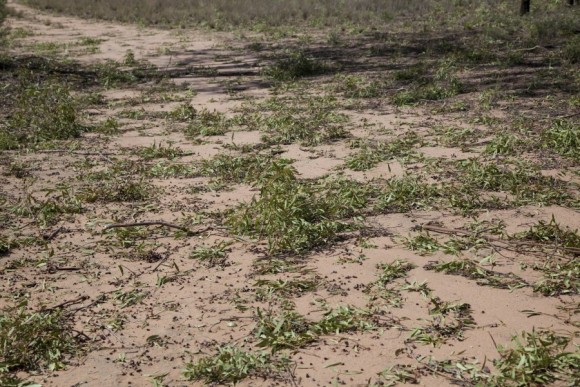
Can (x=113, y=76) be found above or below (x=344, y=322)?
above

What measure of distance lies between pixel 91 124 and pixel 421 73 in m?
6.14

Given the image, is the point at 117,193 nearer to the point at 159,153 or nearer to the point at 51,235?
the point at 51,235

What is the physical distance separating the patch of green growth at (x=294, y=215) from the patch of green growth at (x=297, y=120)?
2.22 meters

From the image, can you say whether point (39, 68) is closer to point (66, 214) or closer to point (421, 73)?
point (421, 73)

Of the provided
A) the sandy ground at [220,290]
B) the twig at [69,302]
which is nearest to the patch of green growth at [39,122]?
the sandy ground at [220,290]

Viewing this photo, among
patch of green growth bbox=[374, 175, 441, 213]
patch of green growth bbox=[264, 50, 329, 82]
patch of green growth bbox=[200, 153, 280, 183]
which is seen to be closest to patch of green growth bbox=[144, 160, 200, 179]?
patch of green growth bbox=[200, 153, 280, 183]

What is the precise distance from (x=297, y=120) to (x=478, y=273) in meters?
4.97

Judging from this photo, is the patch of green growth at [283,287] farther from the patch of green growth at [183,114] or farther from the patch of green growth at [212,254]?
the patch of green growth at [183,114]

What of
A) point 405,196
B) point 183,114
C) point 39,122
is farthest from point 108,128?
point 405,196

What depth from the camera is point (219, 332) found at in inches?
164

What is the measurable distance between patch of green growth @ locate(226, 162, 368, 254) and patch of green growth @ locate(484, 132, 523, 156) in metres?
1.99

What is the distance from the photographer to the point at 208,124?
941cm

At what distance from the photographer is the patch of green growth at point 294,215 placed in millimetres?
5371

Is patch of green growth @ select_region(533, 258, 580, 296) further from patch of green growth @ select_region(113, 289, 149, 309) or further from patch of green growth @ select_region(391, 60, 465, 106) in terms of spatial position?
patch of green growth @ select_region(391, 60, 465, 106)
